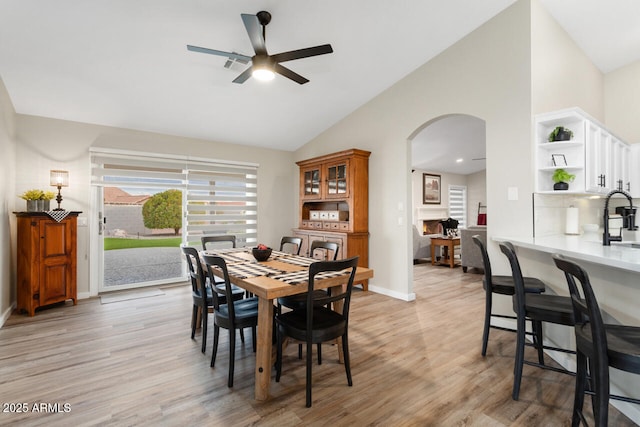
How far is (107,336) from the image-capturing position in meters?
3.06

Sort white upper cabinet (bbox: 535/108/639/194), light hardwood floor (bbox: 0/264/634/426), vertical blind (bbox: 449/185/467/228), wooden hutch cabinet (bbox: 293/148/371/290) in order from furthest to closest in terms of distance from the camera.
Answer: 1. vertical blind (bbox: 449/185/467/228)
2. wooden hutch cabinet (bbox: 293/148/371/290)
3. white upper cabinet (bbox: 535/108/639/194)
4. light hardwood floor (bbox: 0/264/634/426)

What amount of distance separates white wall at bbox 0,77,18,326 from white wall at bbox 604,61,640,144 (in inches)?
308

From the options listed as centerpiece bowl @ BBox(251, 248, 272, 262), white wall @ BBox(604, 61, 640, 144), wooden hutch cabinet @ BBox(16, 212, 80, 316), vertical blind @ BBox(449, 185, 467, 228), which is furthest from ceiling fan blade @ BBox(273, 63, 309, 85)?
vertical blind @ BBox(449, 185, 467, 228)

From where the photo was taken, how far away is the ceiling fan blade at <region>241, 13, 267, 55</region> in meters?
2.23

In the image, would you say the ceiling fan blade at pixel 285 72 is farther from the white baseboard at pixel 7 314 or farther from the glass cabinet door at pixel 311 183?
the white baseboard at pixel 7 314

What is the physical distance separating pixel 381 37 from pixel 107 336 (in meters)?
4.22

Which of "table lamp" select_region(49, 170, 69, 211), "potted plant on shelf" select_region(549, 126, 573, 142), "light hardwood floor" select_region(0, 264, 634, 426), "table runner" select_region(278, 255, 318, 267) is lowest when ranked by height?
"light hardwood floor" select_region(0, 264, 634, 426)

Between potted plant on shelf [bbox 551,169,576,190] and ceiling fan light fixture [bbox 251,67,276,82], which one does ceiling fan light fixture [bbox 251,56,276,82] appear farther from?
potted plant on shelf [bbox 551,169,576,190]

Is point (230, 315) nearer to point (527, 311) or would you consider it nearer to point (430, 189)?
point (527, 311)

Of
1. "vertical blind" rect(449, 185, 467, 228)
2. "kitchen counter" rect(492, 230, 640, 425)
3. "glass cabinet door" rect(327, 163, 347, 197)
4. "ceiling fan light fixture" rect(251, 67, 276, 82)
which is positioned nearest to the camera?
"kitchen counter" rect(492, 230, 640, 425)

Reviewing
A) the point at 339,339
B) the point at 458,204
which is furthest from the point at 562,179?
the point at 458,204

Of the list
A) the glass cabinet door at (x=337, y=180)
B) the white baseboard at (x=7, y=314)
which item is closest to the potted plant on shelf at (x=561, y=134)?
the glass cabinet door at (x=337, y=180)

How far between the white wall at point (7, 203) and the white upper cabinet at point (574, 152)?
18.1 ft

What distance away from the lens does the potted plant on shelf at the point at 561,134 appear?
2928mm
